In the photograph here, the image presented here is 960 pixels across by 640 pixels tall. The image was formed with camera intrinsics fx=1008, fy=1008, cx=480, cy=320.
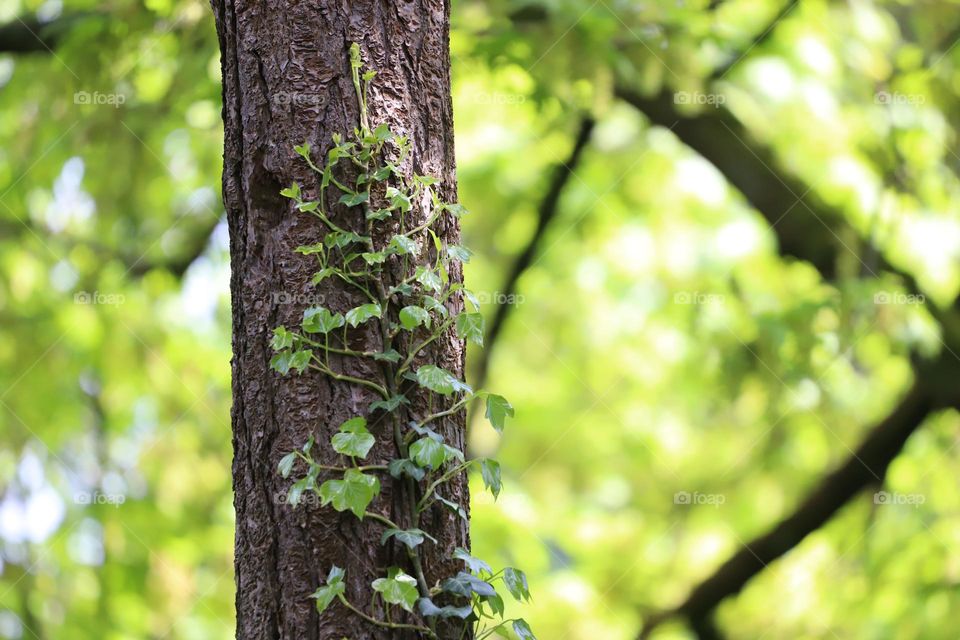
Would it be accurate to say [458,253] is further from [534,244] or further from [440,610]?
[534,244]

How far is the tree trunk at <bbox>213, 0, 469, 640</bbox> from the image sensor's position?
3.98 ft

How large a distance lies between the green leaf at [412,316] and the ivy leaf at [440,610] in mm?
336

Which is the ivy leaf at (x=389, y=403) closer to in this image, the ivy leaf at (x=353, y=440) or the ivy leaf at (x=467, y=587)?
the ivy leaf at (x=353, y=440)

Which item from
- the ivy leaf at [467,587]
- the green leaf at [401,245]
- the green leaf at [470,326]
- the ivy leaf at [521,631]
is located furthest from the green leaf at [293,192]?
the ivy leaf at [521,631]

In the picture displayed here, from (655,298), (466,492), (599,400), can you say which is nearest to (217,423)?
(599,400)

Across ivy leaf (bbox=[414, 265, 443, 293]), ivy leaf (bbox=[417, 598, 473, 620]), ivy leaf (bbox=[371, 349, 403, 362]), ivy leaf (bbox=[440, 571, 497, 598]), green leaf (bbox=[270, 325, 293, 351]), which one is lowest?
ivy leaf (bbox=[417, 598, 473, 620])

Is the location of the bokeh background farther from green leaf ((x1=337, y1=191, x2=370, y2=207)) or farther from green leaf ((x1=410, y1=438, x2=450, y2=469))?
green leaf ((x1=410, y1=438, x2=450, y2=469))

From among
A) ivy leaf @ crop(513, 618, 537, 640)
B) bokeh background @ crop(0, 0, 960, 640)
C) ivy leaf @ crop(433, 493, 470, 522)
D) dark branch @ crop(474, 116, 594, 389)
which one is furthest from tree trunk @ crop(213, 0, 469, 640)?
dark branch @ crop(474, 116, 594, 389)

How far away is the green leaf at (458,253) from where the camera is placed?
1.33m

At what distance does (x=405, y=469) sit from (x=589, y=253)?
371 cm

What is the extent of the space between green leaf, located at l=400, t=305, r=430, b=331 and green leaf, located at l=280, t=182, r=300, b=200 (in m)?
0.20

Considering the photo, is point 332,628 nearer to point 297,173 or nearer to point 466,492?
point 466,492

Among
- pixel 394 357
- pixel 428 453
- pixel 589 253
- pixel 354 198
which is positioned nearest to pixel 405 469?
pixel 428 453

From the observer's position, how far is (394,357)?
126cm
